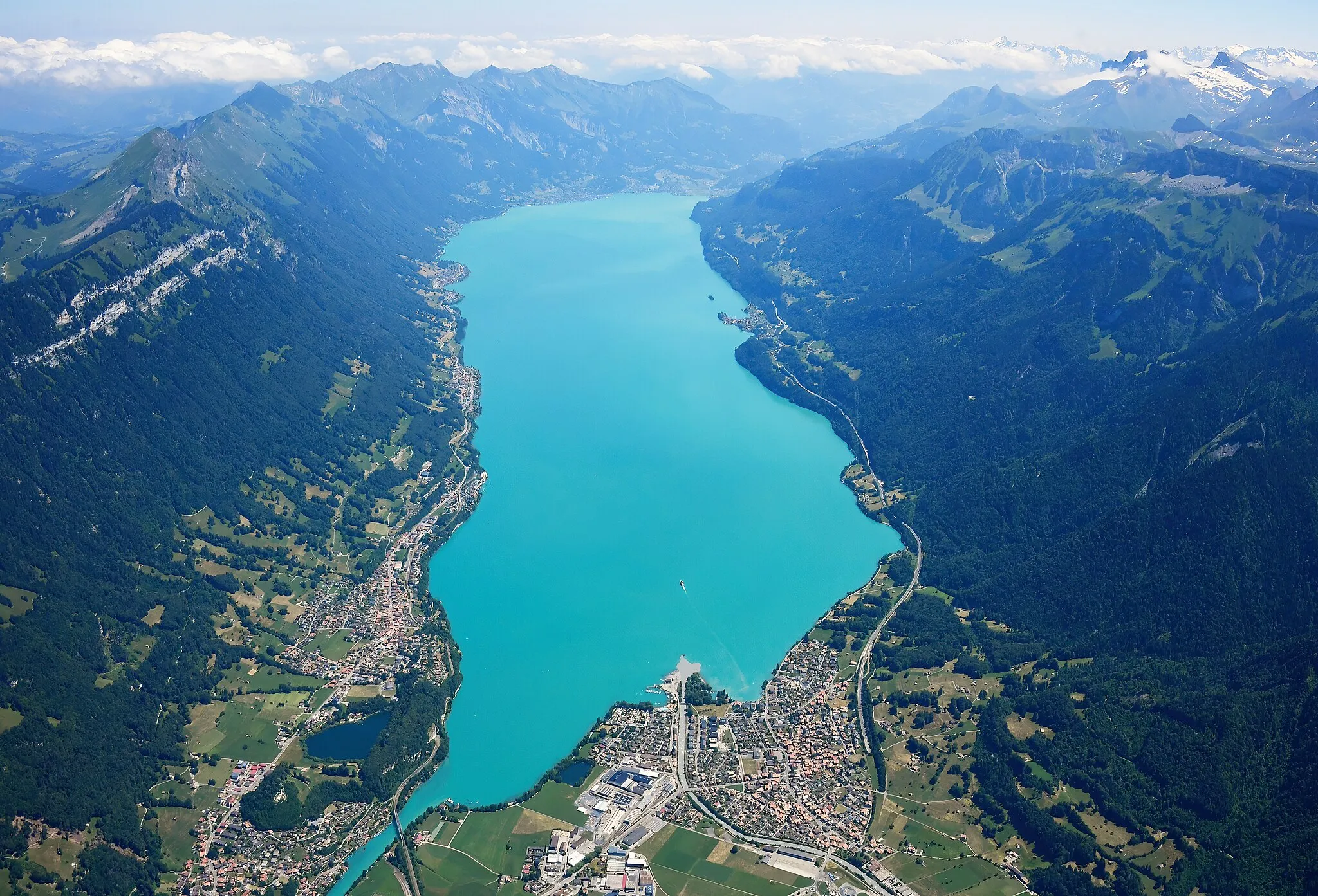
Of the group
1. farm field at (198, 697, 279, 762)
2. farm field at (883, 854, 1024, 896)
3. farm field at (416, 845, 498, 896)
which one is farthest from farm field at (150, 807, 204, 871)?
farm field at (883, 854, 1024, 896)

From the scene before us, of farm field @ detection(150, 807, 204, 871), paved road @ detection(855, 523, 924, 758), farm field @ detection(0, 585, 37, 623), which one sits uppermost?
farm field @ detection(0, 585, 37, 623)

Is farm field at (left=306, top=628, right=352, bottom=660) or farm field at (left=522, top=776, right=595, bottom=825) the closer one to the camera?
farm field at (left=522, top=776, right=595, bottom=825)

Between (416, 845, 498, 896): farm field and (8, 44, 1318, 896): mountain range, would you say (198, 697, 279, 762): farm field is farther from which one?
(416, 845, 498, 896): farm field

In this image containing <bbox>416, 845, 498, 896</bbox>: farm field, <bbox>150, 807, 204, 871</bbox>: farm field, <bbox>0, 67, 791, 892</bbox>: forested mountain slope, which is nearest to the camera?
<bbox>416, 845, 498, 896</bbox>: farm field

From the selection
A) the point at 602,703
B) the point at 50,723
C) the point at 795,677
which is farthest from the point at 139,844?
the point at 795,677

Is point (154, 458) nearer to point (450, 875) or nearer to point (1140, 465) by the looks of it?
point (450, 875)

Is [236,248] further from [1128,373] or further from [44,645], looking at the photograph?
[1128,373]
